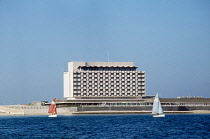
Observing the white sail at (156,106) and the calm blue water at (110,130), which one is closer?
the calm blue water at (110,130)

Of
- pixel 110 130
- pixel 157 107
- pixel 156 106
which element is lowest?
pixel 110 130

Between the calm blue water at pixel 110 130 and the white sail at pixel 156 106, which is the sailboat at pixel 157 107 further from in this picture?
the calm blue water at pixel 110 130

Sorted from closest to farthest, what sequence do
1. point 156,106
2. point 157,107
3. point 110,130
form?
1. point 110,130
2. point 156,106
3. point 157,107

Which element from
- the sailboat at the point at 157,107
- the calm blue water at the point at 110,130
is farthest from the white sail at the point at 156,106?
the calm blue water at the point at 110,130

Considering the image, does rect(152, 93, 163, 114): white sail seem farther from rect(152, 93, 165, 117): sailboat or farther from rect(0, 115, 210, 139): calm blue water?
rect(0, 115, 210, 139): calm blue water

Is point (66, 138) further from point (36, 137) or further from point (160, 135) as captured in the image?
point (160, 135)

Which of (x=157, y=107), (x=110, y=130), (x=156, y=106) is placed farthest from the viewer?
(x=157, y=107)

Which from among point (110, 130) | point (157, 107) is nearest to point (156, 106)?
point (157, 107)

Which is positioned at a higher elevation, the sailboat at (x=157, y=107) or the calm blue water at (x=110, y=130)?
the sailboat at (x=157, y=107)

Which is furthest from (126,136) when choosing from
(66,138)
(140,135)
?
(66,138)

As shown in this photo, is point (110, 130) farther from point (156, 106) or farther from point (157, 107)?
point (157, 107)

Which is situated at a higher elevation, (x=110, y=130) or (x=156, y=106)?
(x=156, y=106)

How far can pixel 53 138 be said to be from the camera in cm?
8944

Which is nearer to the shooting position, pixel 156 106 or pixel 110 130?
→ pixel 110 130
